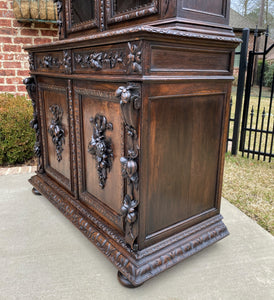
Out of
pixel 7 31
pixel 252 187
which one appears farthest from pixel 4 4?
pixel 252 187

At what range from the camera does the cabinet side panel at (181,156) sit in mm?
1440

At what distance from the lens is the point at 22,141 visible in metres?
3.46

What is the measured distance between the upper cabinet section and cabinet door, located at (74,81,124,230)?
391 mm

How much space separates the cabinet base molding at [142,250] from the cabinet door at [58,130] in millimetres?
285

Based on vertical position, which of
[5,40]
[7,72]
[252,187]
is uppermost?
[5,40]

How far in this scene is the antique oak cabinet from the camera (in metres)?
1.34

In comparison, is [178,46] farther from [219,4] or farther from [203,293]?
[203,293]

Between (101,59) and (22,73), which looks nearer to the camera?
(101,59)

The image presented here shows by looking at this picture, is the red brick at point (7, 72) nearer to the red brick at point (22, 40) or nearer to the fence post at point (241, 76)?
the red brick at point (22, 40)

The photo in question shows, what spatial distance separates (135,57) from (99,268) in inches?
48.5

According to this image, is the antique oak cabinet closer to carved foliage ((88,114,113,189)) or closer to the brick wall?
carved foliage ((88,114,113,189))

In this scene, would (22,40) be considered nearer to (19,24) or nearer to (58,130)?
(19,24)

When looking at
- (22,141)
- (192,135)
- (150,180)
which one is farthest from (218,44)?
(22,141)

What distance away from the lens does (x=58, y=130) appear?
7.21ft
